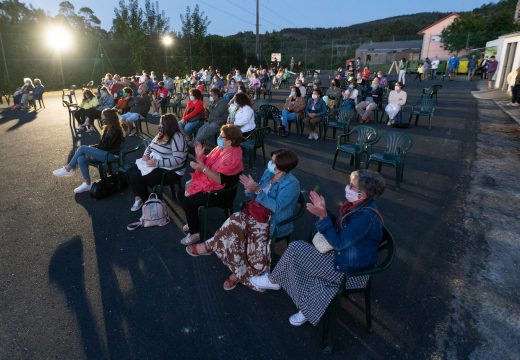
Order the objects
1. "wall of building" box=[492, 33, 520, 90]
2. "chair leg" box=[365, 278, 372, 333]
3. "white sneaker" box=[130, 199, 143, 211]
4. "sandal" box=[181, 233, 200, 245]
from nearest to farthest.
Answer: "chair leg" box=[365, 278, 372, 333], "sandal" box=[181, 233, 200, 245], "white sneaker" box=[130, 199, 143, 211], "wall of building" box=[492, 33, 520, 90]

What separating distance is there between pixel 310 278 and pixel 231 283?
0.88 meters

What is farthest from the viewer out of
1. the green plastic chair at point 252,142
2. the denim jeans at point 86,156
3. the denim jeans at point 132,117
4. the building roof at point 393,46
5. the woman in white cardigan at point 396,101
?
the building roof at point 393,46

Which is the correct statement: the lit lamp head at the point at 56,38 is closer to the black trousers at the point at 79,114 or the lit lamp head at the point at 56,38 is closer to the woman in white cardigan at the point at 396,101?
the black trousers at the point at 79,114

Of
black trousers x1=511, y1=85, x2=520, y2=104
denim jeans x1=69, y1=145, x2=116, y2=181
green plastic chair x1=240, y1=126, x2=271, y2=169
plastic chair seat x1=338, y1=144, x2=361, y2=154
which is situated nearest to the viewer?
denim jeans x1=69, y1=145, x2=116, y2=181

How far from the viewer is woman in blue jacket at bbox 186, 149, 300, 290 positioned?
2.99 meters

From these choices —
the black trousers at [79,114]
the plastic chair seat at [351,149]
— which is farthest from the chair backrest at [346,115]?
the black trousers at [79,114]

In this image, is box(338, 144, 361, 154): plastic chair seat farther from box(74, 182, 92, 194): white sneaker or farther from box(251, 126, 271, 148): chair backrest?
box(74, 182, 92, 194): white sneaker

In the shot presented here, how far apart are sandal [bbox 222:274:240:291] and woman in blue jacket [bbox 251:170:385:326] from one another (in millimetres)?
619

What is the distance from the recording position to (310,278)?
250 cm

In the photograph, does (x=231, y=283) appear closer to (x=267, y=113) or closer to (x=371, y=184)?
(x=371, y=184)

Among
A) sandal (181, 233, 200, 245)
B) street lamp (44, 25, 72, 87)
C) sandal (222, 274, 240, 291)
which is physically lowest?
sandal (222, 274, 240, 291)

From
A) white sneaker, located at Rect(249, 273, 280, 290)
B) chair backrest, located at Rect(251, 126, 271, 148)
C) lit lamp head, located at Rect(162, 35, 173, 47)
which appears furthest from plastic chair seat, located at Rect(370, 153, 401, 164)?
lit lamp head, located at Rect(162, 35, 173, 47)

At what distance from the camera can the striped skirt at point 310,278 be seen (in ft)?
7.87

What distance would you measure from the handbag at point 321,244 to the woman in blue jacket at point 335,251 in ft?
0.10
